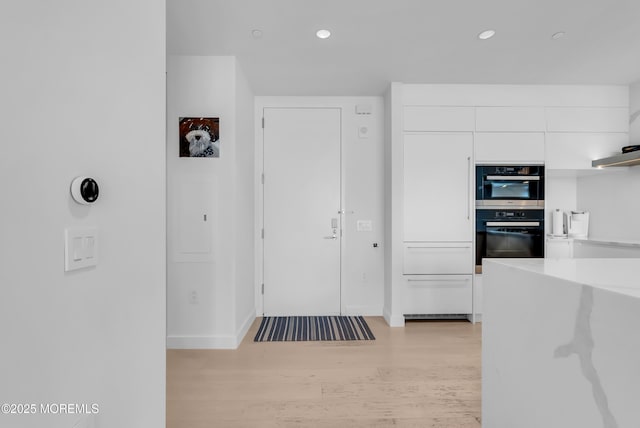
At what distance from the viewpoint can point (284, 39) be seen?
8.71ft

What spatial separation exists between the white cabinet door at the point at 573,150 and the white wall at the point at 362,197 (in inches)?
73.8

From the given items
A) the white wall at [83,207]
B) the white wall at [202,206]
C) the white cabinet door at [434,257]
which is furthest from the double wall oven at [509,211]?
the white wall at [83,207]

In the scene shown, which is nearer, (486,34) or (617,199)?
(486,34)

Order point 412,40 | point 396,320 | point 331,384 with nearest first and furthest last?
point 331,384 → point 412,40 → point 396,320

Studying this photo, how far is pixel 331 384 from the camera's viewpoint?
2.26m

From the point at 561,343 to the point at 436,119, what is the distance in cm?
298

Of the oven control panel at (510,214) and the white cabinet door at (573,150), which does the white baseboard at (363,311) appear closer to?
the oven control panel at (510,214)

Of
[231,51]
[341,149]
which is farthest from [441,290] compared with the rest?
[231,51]

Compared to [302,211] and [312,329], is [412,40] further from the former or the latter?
[312,329]

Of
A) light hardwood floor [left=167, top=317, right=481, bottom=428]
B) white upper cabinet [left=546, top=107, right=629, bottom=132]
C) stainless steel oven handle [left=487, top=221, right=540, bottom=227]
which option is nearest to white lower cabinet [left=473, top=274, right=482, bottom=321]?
light hardwood floor [left=167, top=317, right=481, bottom=428]

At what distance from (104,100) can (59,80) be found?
173 millimetres

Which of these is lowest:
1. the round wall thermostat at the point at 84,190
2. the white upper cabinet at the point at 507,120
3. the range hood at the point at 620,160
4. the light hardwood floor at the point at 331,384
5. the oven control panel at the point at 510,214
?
the light hardwood floor at the point at 331,384

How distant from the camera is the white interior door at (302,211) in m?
3.87

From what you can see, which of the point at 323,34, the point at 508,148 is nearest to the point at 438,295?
the point at 508,148
